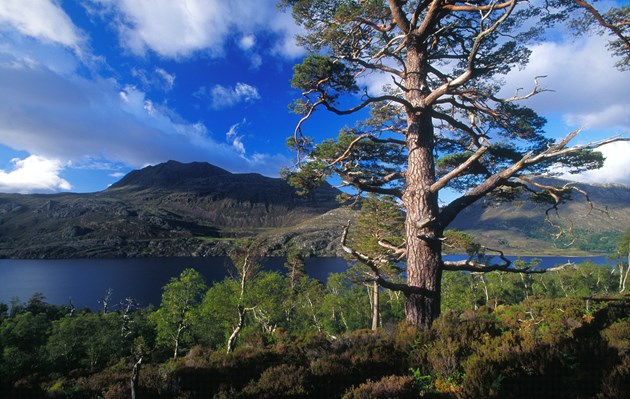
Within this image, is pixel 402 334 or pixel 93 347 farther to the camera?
pixel 93 347

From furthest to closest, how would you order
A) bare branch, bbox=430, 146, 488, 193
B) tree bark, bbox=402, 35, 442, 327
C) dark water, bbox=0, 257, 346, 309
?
dark water, bbox=0, 257, 346, 309 → tree bark, bbox=402, 35, 442, 327 → bare branch, bbox=430, 146, 488, 193

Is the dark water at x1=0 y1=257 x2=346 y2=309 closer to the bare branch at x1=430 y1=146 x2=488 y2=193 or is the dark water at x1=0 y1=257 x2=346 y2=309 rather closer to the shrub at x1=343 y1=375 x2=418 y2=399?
the bare branch at x1=430 y1=146 x2=488 y2=193

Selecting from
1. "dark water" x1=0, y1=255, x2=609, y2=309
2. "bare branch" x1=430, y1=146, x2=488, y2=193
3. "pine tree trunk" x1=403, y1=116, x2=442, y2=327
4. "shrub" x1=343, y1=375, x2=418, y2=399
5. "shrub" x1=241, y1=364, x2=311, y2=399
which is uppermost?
"bare branch" x1=430, y1=146, x2=488, y2=193

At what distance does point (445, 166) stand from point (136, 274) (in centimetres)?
13948

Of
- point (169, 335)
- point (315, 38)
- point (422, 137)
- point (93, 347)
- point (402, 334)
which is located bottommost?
point (93, 347)

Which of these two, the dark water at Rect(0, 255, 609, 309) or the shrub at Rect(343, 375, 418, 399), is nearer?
the shrub at Rect(343, 375, 418, 399)

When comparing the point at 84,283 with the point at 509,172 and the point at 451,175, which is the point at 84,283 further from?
the point at 509,172

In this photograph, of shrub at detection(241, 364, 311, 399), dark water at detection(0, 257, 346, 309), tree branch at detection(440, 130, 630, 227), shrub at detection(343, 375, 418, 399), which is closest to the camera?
shrub at detection(343, 375, 418, 399)

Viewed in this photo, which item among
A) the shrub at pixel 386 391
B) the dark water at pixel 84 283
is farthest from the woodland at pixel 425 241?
the dark water at pixel 84 283

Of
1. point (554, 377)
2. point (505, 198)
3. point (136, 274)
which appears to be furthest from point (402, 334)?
point (136, 274)

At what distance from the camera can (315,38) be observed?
696 centimetres

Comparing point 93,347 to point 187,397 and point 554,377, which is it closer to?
point 187,397

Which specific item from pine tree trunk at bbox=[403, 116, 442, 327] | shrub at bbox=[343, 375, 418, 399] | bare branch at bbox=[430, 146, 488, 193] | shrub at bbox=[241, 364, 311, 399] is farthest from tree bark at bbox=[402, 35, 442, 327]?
shrub at bbox=[241, 364, 311, 399]

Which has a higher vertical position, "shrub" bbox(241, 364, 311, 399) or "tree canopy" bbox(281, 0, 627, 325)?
"tree canopy" bbox(281, 0, 627, 325)
